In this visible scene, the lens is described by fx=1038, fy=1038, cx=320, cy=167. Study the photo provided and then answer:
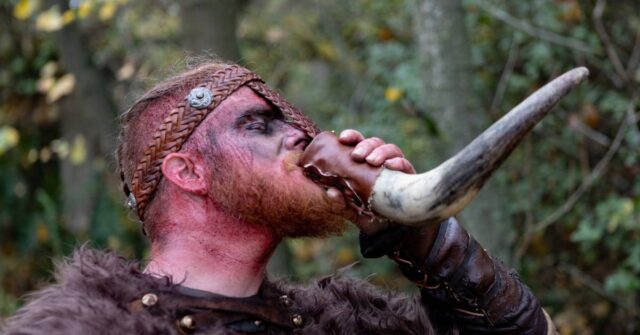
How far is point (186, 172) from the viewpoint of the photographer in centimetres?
274

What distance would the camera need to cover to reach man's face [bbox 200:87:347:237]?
2645 millimetres

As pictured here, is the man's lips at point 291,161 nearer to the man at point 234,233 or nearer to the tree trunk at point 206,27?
the man at point 234,233

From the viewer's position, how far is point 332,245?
353 inches

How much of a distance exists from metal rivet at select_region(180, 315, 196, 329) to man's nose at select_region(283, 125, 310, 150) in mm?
517

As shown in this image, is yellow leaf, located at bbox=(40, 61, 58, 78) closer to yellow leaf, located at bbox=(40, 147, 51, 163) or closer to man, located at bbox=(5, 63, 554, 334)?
yellow leaf, located at bbox=(40, 147, 51, 163)

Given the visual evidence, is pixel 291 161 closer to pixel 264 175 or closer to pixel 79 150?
pixel 264 175

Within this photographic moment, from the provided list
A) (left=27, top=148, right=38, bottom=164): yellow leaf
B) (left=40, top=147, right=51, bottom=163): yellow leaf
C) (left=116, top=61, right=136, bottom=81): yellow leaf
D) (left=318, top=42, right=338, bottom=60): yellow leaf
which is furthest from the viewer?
(left=27, top=148, right=38, bottom=164): yellow leaf

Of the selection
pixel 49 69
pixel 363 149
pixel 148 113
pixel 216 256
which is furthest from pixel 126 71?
pixel 363 149

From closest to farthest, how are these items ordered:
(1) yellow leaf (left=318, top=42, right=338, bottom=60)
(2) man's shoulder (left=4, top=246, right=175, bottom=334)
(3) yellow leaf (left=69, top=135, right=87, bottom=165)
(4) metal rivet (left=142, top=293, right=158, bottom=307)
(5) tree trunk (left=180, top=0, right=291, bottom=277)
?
(2) man's shoulder (left=4, top=246, right=175, bottom=334)
(4) metal rivet (left=142, top=293, right=158, bottom=307)
(5) tree trunk (left=180, top=0, right=291, bottom=277)
(1) yellow leaf (left=318, top=42, right=338, bottom=60)
(3) yellow leaf (left=69, top=135, right=87, bottom=165)

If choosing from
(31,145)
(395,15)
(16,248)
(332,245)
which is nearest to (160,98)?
(395,15)

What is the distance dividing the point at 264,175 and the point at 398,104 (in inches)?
179

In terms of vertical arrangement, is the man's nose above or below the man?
above

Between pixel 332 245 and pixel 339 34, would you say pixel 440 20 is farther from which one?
pixel 332 245

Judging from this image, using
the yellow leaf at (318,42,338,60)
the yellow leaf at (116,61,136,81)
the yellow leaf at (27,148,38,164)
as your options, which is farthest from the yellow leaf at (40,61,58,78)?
the yellow leaf at (318,42,338,60)
